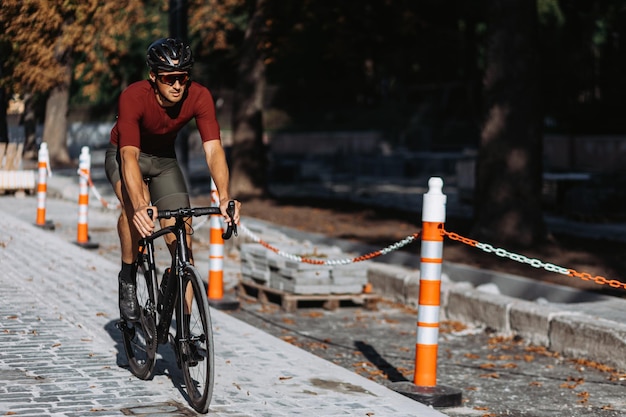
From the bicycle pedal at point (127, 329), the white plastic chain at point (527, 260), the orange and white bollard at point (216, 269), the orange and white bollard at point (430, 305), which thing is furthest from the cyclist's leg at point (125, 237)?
the orange and white bollard at point (216, 269)

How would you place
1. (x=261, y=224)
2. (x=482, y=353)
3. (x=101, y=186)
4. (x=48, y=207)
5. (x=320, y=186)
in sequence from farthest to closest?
1. (x=320, y=186)
2. (x=101, y=186)
3. (x=48, y=207)
4. (x=261, y=224)
5. (x=482, y=353)

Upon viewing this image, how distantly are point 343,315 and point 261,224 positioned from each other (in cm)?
638

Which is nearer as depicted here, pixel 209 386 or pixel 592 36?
pixel 209 386

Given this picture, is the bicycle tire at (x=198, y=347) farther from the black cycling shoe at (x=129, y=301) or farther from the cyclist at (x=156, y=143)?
the black cycling shoe at (x=129, y=301)

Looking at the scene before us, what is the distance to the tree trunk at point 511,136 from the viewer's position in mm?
15570

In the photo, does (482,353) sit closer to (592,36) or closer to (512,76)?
(512,76)

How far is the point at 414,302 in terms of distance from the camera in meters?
12.3

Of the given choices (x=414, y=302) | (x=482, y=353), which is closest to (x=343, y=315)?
(x=414, y=302)

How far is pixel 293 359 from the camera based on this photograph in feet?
26.8

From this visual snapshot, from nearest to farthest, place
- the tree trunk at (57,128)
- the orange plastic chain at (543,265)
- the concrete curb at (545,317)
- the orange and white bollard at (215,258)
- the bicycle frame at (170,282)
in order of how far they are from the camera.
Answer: the bicycle frame at (170,282)
the orange plastic chain at (543,265)
the concrete curb at (545,317)
the orange and white bollard at (215,258)
the tree trunk at (57,128)

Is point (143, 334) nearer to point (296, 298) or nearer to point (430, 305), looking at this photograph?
point (430, 305)

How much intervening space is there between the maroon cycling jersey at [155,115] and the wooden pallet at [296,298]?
530cm

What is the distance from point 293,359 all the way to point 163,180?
5.80ft

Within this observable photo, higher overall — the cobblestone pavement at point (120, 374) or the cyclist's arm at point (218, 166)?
the cyclist's arm at point (218, 166)
